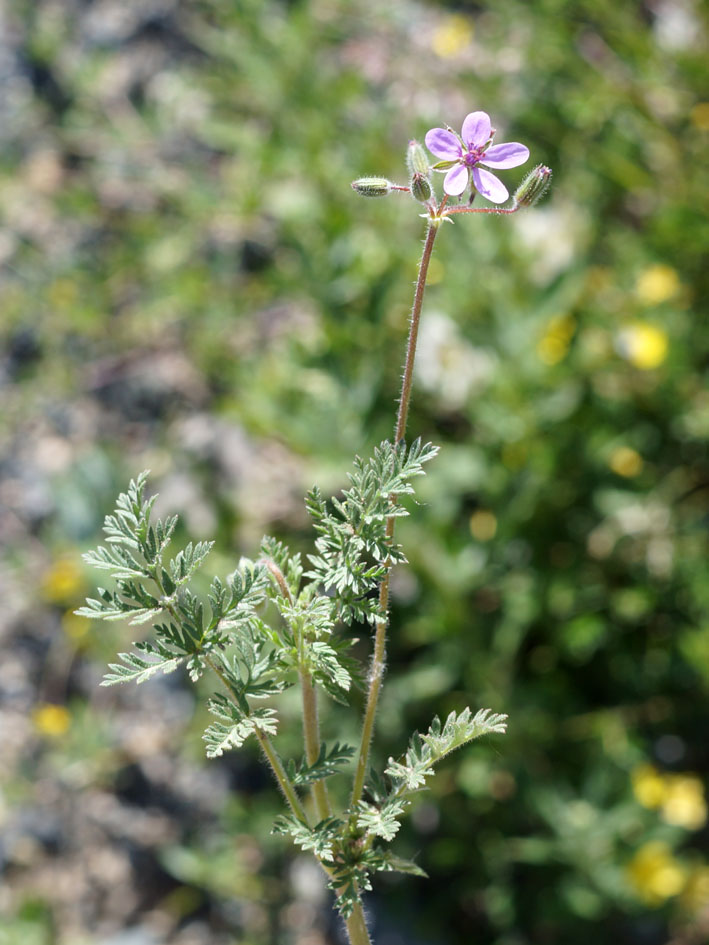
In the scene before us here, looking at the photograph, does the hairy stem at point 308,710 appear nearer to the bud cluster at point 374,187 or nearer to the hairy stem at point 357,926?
the hairy stem at point 357,926

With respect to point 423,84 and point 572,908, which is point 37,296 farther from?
point 572,908

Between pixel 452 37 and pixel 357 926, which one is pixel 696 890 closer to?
pixel 357 926

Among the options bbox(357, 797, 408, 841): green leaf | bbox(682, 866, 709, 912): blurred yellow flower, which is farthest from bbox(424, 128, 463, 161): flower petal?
bbox(682, 866, 709, 912): blurred yellow flower

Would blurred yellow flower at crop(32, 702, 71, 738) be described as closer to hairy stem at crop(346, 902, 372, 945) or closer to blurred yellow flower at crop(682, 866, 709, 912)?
blurred yellow flower at crop(682, 866, 709, 912)

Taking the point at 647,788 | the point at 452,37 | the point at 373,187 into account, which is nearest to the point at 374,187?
the point at 373,187

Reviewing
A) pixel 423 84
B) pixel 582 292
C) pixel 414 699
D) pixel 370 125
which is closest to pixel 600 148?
pixel 582 292
